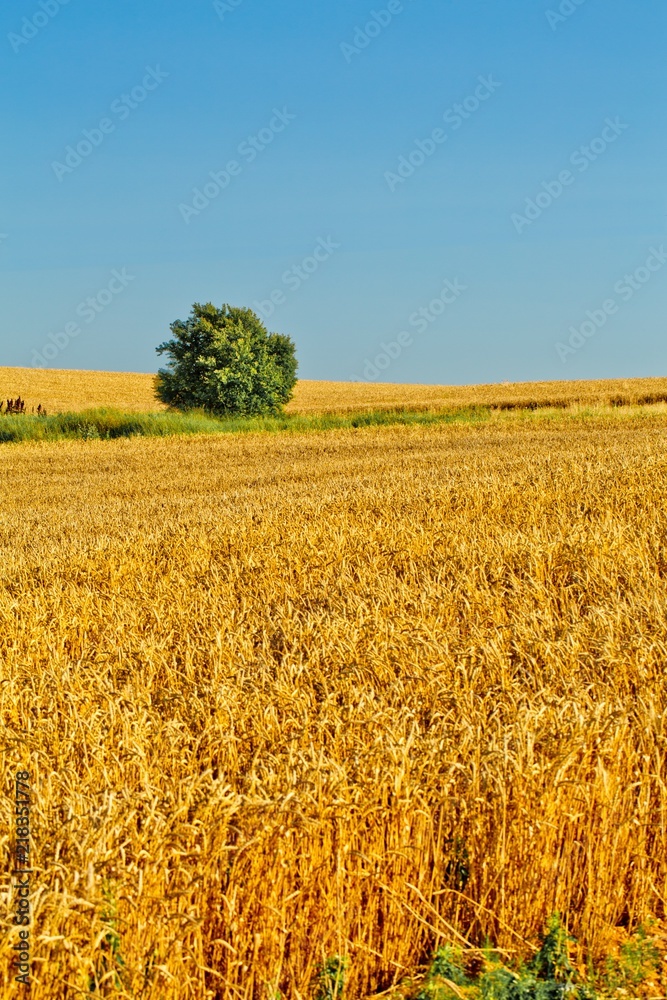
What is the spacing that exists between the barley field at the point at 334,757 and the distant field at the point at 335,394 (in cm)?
4423

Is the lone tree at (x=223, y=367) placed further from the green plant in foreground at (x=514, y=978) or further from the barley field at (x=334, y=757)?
the green plant in foreground at (x=514, y=978)

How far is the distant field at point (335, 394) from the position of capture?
5284 centimetres

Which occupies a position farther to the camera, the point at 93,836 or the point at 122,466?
the point at 122,466

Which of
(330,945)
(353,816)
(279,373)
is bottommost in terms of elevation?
(330,945)

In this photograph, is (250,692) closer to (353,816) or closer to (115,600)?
(353,816)

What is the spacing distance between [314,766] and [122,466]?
20.5 metres

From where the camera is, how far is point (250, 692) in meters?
3.89

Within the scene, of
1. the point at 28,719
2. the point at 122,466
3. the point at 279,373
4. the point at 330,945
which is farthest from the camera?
the point at 279,373

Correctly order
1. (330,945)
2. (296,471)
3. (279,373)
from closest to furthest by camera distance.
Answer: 1. (330,945)
2. (296,471)
3. (279,373)

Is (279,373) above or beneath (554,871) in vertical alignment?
above

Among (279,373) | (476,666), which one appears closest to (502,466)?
(476,666)

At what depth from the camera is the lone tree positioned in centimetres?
4912

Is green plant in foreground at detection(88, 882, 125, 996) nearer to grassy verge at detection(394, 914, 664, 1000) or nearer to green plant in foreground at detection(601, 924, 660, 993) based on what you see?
grassy verge at detection(394, 914, 664, 1000)

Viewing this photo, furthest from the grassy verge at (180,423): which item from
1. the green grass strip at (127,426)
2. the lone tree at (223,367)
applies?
the lone tree at (223,367)
